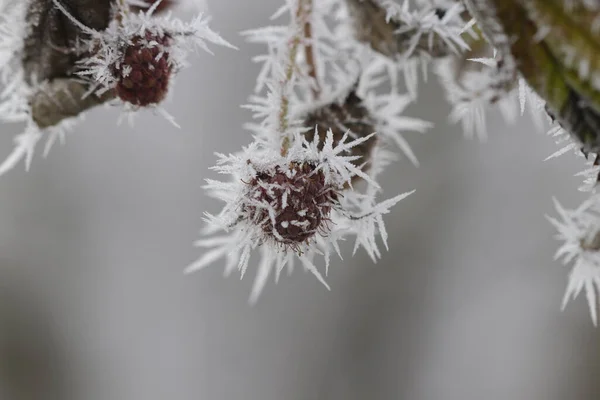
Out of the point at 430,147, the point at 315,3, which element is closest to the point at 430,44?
the point at 315,3

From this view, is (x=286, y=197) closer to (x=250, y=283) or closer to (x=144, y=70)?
(x=144, y=70)

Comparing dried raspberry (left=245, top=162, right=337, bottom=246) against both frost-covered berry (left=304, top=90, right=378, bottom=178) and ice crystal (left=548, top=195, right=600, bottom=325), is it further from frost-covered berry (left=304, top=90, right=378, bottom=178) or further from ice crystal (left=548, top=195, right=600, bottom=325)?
ice crystal (left=548, top=195, right=600, bottom=325)

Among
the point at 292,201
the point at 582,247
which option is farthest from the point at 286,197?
the point at 582,247

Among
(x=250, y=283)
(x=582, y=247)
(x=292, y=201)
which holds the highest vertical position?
(x=250, y=283)

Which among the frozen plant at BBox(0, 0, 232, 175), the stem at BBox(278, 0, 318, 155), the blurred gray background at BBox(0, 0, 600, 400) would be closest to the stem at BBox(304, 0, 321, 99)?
the stem at BBox(278, 0, 318, 155)

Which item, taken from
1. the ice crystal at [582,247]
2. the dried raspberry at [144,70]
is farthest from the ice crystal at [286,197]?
the ice crystal at [582,247]

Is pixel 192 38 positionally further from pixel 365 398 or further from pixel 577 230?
pixel 365 398

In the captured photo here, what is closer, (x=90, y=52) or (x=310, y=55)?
(x=90, y=52)

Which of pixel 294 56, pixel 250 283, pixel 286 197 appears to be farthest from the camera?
pixel 250 283
